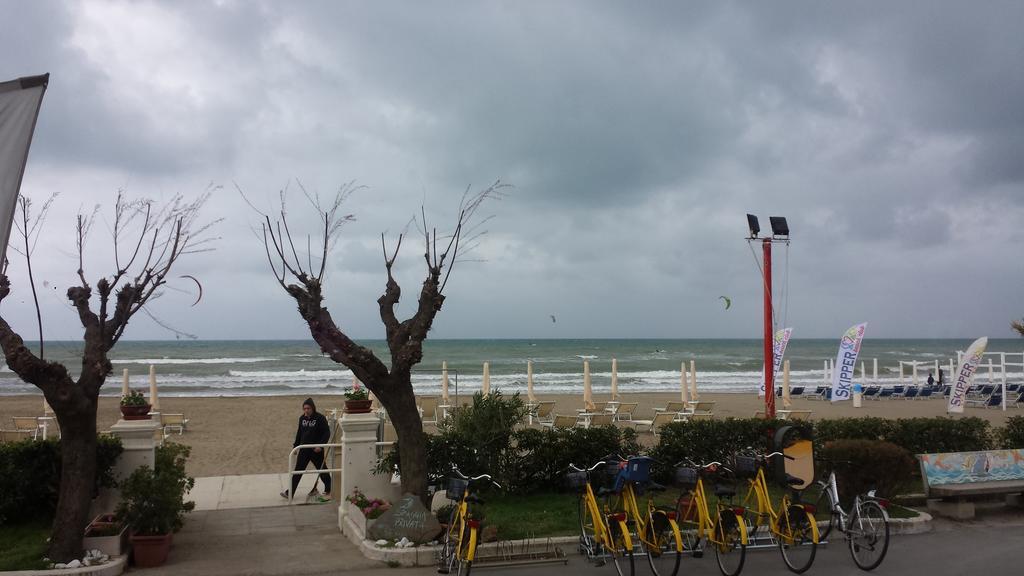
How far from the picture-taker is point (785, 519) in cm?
691

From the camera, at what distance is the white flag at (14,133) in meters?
3.89

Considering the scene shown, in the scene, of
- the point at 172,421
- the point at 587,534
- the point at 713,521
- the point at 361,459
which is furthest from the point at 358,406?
the point at 172,421

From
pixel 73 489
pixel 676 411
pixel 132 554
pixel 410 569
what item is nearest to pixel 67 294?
pixel 73 489

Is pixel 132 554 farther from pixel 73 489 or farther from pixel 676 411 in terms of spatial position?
pixel 676 411

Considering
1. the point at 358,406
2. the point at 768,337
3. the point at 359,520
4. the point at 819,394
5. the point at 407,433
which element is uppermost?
the point at 768,337

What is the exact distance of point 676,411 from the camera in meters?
19.5

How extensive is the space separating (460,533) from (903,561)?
14.1 ft

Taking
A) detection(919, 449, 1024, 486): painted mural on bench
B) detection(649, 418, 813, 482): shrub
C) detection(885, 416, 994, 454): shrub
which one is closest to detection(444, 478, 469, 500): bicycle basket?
detection(649, 418, 813, 482): shrub

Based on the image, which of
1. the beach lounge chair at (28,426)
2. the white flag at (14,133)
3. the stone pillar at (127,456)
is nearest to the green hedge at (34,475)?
the stone pillar at (127,456)

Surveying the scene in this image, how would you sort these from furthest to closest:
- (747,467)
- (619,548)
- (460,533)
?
(747,467) < (619,548) < (460,533)

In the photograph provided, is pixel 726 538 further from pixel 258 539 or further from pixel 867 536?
pixel 258 539

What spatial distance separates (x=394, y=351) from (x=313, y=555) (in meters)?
2.13

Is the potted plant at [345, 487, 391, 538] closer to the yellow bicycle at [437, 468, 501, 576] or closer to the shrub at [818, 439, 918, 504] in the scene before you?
the yellow bicycle at [437, 468, 501, 576]

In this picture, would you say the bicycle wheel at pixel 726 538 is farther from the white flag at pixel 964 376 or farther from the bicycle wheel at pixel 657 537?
the white flag at pixel 964 376
